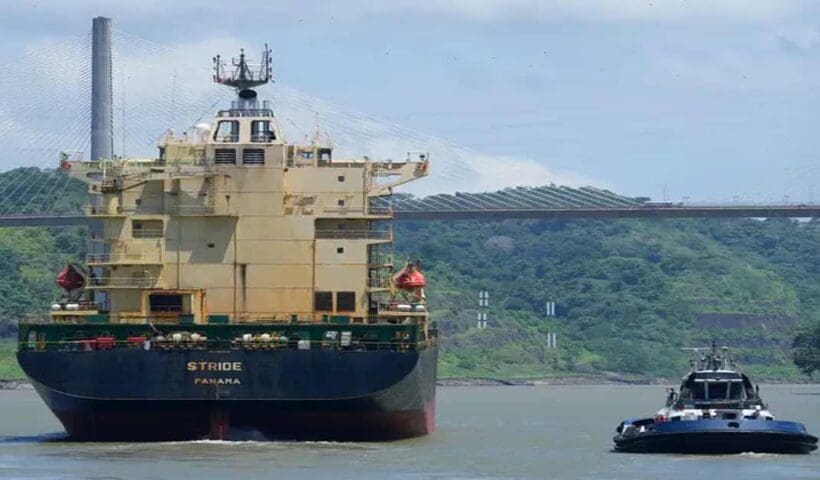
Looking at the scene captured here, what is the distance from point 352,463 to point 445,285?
13698 cm

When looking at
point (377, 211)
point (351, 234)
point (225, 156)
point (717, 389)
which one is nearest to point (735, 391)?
point (717, 389)

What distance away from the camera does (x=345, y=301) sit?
6438 centimetres

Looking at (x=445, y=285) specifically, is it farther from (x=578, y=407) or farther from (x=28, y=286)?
(x=578, y=407)

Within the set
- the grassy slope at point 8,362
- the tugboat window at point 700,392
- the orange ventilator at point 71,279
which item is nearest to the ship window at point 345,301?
the orange ventilator at point 71,279

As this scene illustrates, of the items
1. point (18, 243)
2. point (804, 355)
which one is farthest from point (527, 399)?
point (18, 243)

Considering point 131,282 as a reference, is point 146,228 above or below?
above

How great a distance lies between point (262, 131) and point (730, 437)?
54.6 feet

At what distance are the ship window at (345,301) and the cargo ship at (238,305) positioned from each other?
27 millimetres

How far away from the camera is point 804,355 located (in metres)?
135

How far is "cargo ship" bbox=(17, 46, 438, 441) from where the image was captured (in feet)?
197

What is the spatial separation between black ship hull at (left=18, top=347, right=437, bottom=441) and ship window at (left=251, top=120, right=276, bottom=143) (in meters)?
8.05

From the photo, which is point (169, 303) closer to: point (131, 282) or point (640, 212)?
point (131, 282)

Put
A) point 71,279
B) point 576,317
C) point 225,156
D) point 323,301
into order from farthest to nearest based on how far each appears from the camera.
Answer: point 576,317
point 71,279
point 225,156
point 323,301

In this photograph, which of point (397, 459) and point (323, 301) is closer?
point (397, 459)
